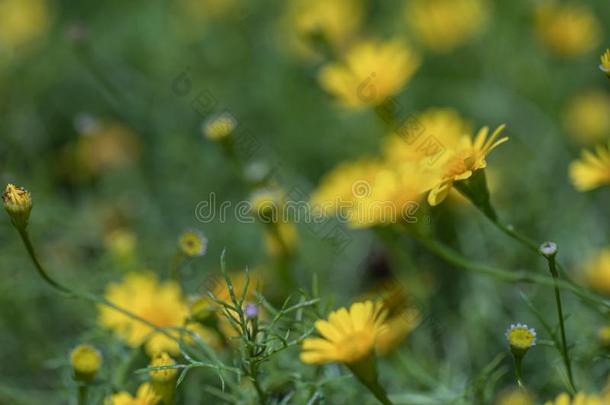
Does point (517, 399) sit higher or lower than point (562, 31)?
lower

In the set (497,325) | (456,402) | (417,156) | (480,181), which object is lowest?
(497,325)

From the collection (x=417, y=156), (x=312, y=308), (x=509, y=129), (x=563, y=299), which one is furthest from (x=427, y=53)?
(x=312, y=308)

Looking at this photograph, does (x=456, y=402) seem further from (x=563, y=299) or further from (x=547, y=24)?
(x=547, y=24)

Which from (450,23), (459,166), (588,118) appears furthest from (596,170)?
(450,23)

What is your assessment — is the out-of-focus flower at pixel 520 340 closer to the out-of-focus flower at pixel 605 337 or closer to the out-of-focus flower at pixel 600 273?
the out-of-focus flower at pixel 605 337

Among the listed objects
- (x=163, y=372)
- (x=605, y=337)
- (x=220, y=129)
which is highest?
(x=220, y=129)

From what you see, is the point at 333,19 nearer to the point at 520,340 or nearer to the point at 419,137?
the point at 419,137
